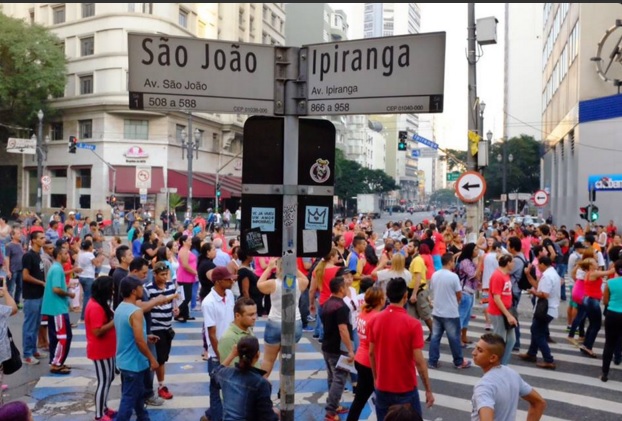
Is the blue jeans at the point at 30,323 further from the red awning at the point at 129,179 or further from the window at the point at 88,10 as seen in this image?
the window at the point at 88,10

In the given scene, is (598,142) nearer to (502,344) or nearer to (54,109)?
(502,344)

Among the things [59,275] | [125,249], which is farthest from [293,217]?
[59,275]

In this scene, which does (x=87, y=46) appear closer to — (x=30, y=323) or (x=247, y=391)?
(x=30, y=323)

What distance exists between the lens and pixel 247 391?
391 centimetres

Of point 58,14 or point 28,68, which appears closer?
point 28,68

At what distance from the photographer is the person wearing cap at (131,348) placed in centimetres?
540

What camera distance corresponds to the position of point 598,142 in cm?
3136

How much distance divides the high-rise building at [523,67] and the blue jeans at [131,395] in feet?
310

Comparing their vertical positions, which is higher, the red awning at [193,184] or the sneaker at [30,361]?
the red awning at [193,184]

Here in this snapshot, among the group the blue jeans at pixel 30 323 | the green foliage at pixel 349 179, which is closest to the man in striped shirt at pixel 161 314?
the blue jeans at pixel 30 323

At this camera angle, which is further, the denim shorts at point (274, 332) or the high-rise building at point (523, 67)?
the high-rise building at point (523, 67)

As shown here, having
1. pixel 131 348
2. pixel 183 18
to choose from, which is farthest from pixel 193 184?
pixel 131 348

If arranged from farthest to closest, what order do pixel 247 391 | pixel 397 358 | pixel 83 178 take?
pixel 83 178, pixel 397 358, pixel 247 391

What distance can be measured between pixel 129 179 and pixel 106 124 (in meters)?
4.47
